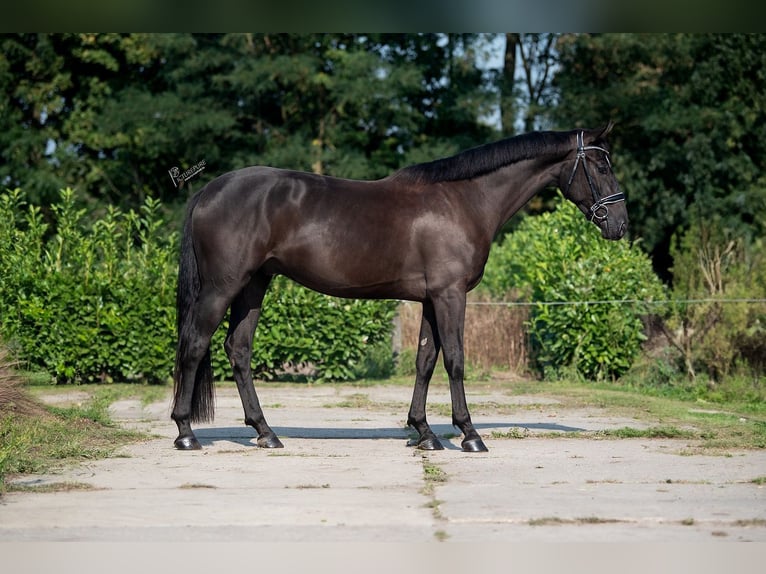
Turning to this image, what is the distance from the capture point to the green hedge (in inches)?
488

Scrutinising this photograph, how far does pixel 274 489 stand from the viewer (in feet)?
18.3

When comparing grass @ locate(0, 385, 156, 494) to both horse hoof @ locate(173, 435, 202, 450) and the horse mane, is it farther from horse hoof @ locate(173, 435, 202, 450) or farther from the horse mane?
the horse mane

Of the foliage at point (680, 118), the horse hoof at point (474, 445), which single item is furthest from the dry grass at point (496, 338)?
the foliage at point (680, 118)

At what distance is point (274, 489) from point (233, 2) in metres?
2.80

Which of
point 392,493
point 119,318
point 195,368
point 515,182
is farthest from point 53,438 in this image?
point 119,318

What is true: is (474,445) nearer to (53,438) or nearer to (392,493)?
(392,493)

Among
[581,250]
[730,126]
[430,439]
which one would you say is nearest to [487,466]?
[430,439]

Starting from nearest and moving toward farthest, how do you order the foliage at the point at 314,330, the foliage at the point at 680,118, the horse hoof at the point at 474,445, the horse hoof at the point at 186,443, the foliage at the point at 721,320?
the horse hoof at the point at 474,445 → the horse hoof at the point at 186,443 → the foliage at the point at 721,320 → the foliage at the point at 314,330 → the foliage at the point at 680,118

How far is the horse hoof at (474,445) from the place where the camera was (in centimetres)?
704

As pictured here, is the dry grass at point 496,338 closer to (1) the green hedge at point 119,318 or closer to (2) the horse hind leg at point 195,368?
(1) the green hedge at point 119,318

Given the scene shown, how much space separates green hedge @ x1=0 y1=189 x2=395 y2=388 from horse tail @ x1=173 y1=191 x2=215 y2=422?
4926 millimetres

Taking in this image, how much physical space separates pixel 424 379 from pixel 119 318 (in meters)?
6.18

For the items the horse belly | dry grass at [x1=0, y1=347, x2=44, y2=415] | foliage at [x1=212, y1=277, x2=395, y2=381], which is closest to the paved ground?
dry grass at [x1=0, y1=347, x2=44, y2=415]

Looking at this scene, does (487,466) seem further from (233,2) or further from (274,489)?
(233,2)
